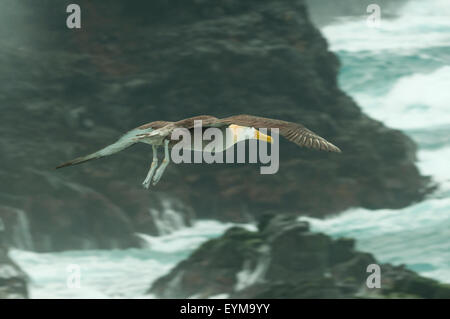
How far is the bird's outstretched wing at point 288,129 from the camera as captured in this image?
Answer: 506 centimetres

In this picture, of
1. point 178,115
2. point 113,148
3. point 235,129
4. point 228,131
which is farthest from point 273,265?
point 113,148

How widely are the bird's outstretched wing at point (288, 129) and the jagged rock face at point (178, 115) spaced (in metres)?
29.4

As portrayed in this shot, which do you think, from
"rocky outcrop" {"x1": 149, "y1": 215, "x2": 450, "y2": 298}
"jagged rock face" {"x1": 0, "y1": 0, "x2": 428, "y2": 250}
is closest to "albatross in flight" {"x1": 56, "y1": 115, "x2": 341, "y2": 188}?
"rocky outcrop" {"x1": 149, "y1": 215, "x2": 450, "y2": 298}

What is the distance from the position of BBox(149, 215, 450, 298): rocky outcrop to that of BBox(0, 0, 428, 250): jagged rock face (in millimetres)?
5363

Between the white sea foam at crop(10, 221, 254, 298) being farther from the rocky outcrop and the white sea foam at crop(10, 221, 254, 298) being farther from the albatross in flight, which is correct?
the albatross in flight

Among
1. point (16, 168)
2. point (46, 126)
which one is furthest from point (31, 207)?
point (46, 126)

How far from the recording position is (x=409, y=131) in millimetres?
46625

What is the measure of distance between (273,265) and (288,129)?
2571cm

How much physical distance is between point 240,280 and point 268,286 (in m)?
1.35

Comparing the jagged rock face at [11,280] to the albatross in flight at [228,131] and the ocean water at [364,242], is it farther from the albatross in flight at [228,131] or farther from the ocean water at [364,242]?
the albatross in flight at [228,131]

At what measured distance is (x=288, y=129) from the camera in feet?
17.6

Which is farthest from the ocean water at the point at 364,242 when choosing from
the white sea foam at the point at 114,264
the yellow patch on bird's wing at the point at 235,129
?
the yellow patch on bird's wing at the point at 235,129

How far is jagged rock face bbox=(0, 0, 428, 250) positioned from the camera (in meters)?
35.8

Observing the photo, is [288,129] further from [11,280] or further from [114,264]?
[114,264]
